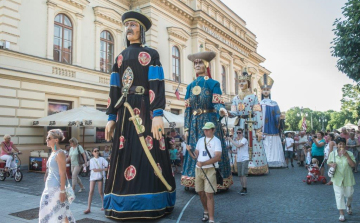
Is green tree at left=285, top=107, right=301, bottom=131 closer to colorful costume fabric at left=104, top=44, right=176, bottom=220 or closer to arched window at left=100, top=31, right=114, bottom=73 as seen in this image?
arched window at left=100, top=31, right=114, bottom=73

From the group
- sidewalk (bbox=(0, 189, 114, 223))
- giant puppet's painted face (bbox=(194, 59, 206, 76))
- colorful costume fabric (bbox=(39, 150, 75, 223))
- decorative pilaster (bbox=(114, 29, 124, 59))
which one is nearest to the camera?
colorful costume fabric (bbox=(39, 150, 75, 223))

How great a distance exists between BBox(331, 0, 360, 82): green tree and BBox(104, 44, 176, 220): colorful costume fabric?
12301 millimetres

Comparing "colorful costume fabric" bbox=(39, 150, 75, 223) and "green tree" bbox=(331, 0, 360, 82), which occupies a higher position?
"green tree" bbox=(331, 0, 360, 82)

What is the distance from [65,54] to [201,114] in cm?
1131

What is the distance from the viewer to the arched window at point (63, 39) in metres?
15.6

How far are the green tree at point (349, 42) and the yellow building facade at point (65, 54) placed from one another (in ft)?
24.2

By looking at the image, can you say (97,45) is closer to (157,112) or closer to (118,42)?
(118,42)

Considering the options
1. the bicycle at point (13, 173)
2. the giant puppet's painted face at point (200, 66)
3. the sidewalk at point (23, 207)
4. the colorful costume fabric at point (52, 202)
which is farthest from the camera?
the bicycle at point (13, 173)

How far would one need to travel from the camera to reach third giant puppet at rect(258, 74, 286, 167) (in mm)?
12734

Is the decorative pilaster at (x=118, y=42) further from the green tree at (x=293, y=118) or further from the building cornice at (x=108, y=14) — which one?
the green tree at (x=293, y=118)

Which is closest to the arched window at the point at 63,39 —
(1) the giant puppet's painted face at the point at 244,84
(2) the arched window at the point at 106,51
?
(2) the arched window at the point at 106,51

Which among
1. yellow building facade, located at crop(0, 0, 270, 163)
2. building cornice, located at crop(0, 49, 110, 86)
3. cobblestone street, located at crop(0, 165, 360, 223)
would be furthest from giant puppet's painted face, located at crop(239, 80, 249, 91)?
building cornice, located at crop(0, 49, 110, 86)

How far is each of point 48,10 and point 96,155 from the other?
11176 mm

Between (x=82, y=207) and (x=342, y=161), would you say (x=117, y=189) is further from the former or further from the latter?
(x=342, y=161)
